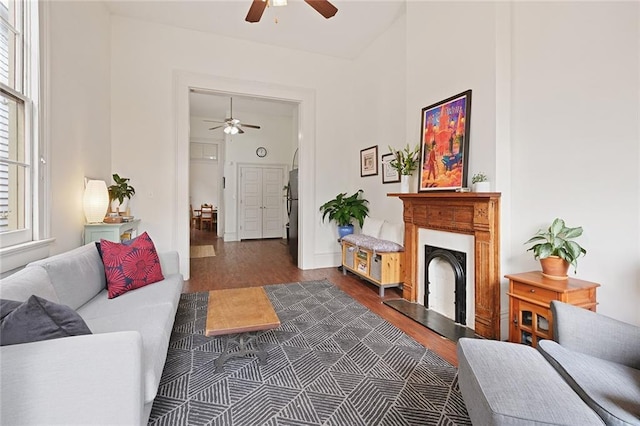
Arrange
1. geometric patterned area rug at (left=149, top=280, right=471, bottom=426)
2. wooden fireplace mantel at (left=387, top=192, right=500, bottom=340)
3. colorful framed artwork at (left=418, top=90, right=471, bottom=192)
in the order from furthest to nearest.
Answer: colorful framed artwork at (left=418, top=90, right=471, bottom=192), wooden fireplace mantel at (left=387, top=192, right=500, bottom=340), geometric patterned area rug at (left=149, top=280, right=471, bottom=426)

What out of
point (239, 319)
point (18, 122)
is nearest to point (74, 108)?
point (18, 122)

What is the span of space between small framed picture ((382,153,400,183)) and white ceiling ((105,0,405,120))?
6.14 feet

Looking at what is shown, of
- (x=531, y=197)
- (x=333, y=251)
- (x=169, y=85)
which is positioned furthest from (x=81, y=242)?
(x=531, y=197)

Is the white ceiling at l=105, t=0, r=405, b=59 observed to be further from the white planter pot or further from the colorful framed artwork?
the white planter pot

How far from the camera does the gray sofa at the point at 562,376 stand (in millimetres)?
1047

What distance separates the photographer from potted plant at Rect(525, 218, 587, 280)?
196cm

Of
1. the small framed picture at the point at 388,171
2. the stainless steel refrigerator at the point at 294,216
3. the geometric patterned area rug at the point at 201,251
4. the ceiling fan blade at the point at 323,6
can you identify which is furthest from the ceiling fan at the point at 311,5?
the geometric patterned area rug at the point at 201,251

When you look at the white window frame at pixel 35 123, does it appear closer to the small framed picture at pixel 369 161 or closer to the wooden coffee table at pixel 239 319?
the wooden coffee table at pixel 239 319

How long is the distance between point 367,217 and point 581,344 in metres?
3.38

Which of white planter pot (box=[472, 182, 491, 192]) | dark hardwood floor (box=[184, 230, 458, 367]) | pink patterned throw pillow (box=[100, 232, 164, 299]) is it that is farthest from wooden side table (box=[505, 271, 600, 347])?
pink patterned throw pillow (box=[100, 232, 164, 299])

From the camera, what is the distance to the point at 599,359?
138cm

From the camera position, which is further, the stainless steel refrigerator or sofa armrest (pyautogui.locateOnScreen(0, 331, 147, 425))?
the stainless steel refrigerator

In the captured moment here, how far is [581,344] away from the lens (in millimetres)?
1451

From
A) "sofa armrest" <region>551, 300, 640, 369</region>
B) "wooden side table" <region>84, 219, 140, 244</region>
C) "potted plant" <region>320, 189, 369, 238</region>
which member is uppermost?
"potted plant" <region>320, 189, 369, 238</region>
